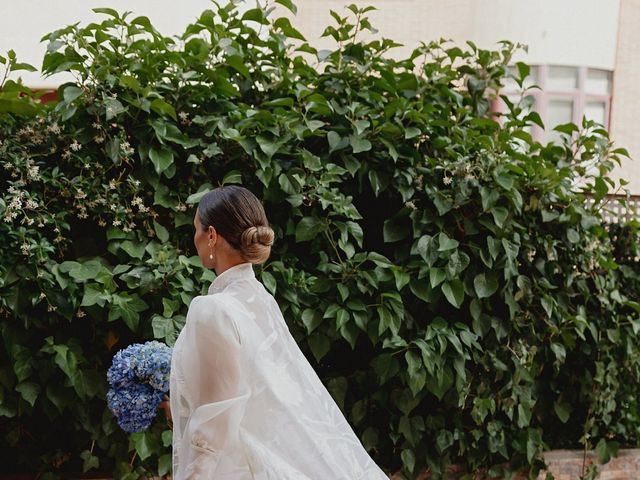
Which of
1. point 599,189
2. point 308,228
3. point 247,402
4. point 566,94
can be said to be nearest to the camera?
point 247,402

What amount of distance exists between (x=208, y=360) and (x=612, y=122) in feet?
41.4

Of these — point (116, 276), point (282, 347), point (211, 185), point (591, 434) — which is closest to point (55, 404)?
point (116, 276)

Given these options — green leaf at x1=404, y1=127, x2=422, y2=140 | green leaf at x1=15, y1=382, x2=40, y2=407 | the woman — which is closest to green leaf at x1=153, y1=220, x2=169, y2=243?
green leaf at x1=15, y1=382, x2=40, y2=407

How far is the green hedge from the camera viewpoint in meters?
3.99

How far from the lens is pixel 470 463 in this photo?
500cm

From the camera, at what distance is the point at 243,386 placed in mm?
2361

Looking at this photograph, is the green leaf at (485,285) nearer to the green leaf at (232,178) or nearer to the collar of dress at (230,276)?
the green leaf at (232,178)

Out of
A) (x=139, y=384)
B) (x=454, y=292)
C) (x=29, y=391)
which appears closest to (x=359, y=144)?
(x=454, y=292)

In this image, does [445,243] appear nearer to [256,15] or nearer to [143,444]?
[256,15]

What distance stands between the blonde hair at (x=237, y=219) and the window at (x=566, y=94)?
11.0 metres

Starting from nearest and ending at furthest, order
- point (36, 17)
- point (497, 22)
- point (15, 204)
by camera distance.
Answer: point (15, 204) → point (36, 17) → point (497, 22)

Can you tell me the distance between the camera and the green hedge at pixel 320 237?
399 centimetres

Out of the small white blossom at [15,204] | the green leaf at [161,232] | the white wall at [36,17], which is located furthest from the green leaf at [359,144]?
the white wall at [36,17]

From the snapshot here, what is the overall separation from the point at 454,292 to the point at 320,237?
0.79 meters
